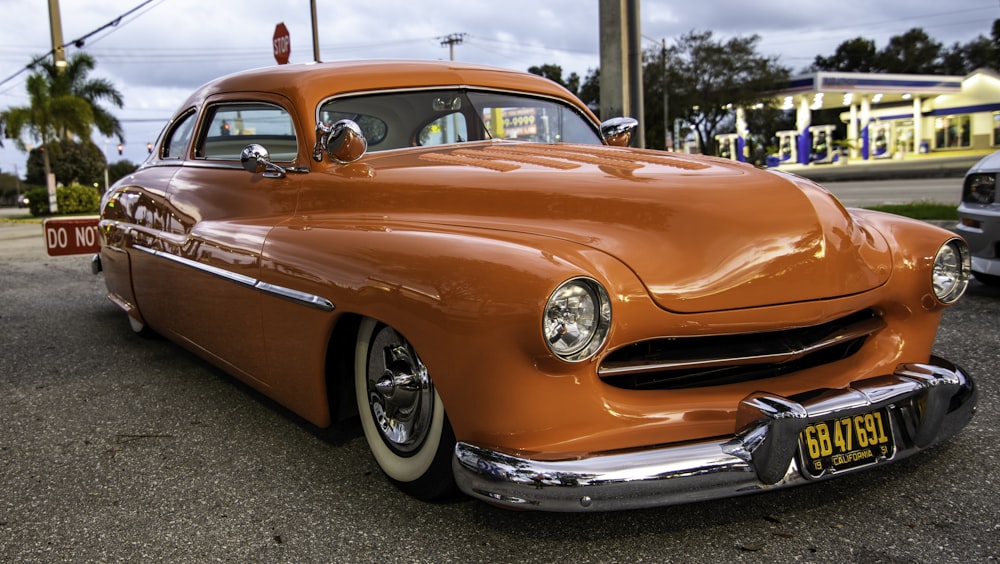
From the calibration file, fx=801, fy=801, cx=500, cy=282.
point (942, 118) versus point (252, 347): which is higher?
point (942, 118)

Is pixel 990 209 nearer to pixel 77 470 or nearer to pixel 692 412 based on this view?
pixel 692 412

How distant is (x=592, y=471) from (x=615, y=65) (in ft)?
21.5

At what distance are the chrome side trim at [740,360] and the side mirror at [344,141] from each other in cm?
136

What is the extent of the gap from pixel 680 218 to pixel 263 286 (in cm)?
148

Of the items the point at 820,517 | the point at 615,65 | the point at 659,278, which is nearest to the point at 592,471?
the point at 659,278

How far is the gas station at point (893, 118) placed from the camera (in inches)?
1499

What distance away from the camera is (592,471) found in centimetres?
190

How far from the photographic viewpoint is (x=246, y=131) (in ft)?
12.1

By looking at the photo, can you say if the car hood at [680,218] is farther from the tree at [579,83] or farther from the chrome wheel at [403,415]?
the tree at [579,83]

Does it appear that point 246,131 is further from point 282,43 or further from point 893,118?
point 893,118

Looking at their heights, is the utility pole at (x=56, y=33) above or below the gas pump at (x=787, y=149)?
above

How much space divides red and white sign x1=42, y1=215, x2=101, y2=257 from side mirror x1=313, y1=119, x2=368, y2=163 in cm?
366

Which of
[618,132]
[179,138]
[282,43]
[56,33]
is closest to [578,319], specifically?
[618,132]

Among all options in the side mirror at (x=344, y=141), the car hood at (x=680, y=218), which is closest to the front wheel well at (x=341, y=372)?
the car hood at (x=680, y=218)
